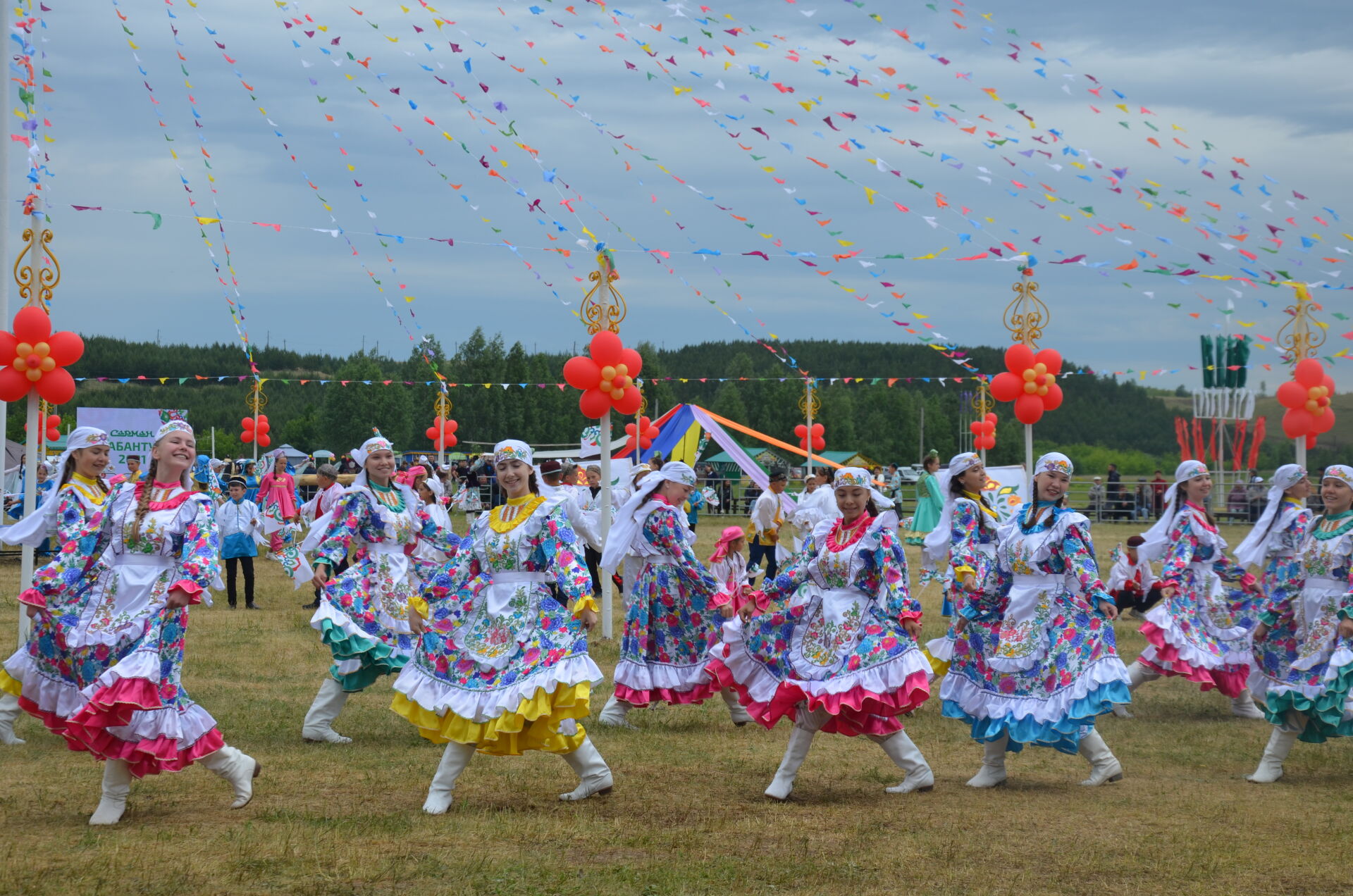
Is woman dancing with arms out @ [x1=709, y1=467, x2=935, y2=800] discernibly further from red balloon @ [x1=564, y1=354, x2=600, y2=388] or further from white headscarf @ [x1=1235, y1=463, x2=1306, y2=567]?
red balloon @ [x1=564, y1=354, x2=600, y2=388]

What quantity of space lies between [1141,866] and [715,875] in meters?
1.77

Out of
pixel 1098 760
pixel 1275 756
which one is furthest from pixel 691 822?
pixel 1275 756

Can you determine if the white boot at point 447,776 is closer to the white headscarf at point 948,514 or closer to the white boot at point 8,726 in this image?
the white headscarf at point 948,514

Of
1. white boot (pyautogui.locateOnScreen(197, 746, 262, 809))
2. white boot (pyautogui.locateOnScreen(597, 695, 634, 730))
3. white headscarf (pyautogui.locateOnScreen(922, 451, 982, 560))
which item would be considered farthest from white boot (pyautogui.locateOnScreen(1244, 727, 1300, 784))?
white boot (pyautogui.locateOnScreen(197, 746, 262, 809))

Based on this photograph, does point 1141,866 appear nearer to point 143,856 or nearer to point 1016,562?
point 1016,562

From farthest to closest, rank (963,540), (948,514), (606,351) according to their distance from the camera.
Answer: (606,351) < (948,514) < (963,540)

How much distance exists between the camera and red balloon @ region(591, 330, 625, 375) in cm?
1185

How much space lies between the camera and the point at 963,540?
741 cm

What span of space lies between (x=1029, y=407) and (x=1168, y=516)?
3.73 m

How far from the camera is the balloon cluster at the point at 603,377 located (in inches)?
467

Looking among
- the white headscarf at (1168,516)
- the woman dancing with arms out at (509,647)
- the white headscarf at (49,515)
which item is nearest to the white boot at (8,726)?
the white headscarf at (49,515)

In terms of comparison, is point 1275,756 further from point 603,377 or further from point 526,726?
point 603,377

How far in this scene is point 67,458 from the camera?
708cm

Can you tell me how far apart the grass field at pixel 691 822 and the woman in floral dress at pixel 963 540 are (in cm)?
96
